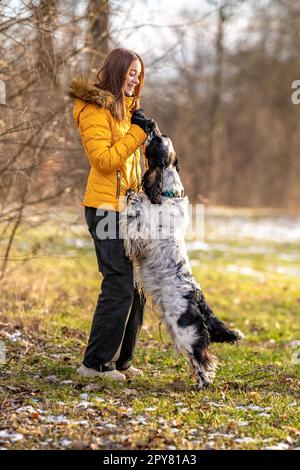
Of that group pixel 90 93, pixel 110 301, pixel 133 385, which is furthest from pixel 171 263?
pixel 90 93

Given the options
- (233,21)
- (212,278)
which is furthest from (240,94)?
(212,278)

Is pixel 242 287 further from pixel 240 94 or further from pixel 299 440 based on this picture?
pixel 240 94

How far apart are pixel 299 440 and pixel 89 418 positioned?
1.33 metres

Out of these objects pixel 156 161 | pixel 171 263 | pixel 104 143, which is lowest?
pixel 171 263

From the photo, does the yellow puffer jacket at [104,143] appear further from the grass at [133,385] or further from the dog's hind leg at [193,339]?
the grass at [133,385]

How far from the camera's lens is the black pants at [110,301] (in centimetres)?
520

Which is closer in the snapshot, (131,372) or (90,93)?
(90,93)

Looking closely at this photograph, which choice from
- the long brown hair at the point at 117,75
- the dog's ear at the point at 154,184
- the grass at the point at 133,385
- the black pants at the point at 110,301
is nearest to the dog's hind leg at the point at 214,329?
the grass at the point at 133,385

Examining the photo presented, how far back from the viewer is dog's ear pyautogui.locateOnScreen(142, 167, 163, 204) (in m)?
5.05

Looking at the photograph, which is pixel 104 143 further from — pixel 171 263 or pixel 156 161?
pixel 171 263

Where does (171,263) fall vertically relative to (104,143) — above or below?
below

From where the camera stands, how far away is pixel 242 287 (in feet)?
38.6

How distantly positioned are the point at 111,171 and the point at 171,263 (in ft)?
2.67

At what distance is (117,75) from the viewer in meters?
5.13
